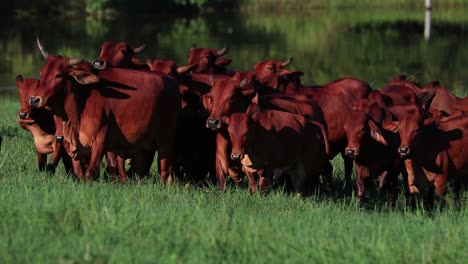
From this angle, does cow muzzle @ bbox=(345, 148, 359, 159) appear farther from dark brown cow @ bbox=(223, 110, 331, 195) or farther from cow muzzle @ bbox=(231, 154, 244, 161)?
cow muzzle @ bbox=(231, 154, 244, 161)

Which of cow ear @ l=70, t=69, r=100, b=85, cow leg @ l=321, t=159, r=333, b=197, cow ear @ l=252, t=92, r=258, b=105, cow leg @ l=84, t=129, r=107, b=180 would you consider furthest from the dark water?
cow ear @ l=70, t=69, r=100, b=85

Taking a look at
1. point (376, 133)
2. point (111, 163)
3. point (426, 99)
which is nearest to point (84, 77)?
point (111, 163)

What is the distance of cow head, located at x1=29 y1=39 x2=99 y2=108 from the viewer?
11.8 m

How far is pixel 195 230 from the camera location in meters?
8.39

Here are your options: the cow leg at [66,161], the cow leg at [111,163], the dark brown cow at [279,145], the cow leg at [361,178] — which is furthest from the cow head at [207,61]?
the cow leg at [361,178]

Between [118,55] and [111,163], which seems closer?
[111,163]

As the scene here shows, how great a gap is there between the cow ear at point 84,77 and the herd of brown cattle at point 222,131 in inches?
0.5

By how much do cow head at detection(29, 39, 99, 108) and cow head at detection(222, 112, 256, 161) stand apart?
1.56 meters

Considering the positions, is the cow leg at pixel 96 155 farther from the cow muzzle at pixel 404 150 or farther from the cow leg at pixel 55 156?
the cow muzzle at pixel 404 150

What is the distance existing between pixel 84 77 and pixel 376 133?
3261 mm

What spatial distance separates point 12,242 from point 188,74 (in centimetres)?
700

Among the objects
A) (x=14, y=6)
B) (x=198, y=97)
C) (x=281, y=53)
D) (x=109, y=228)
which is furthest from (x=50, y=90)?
(x=14, y=6)

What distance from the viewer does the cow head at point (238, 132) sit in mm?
11469

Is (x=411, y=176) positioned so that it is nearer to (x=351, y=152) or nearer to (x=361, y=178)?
(x=361, y=178)
